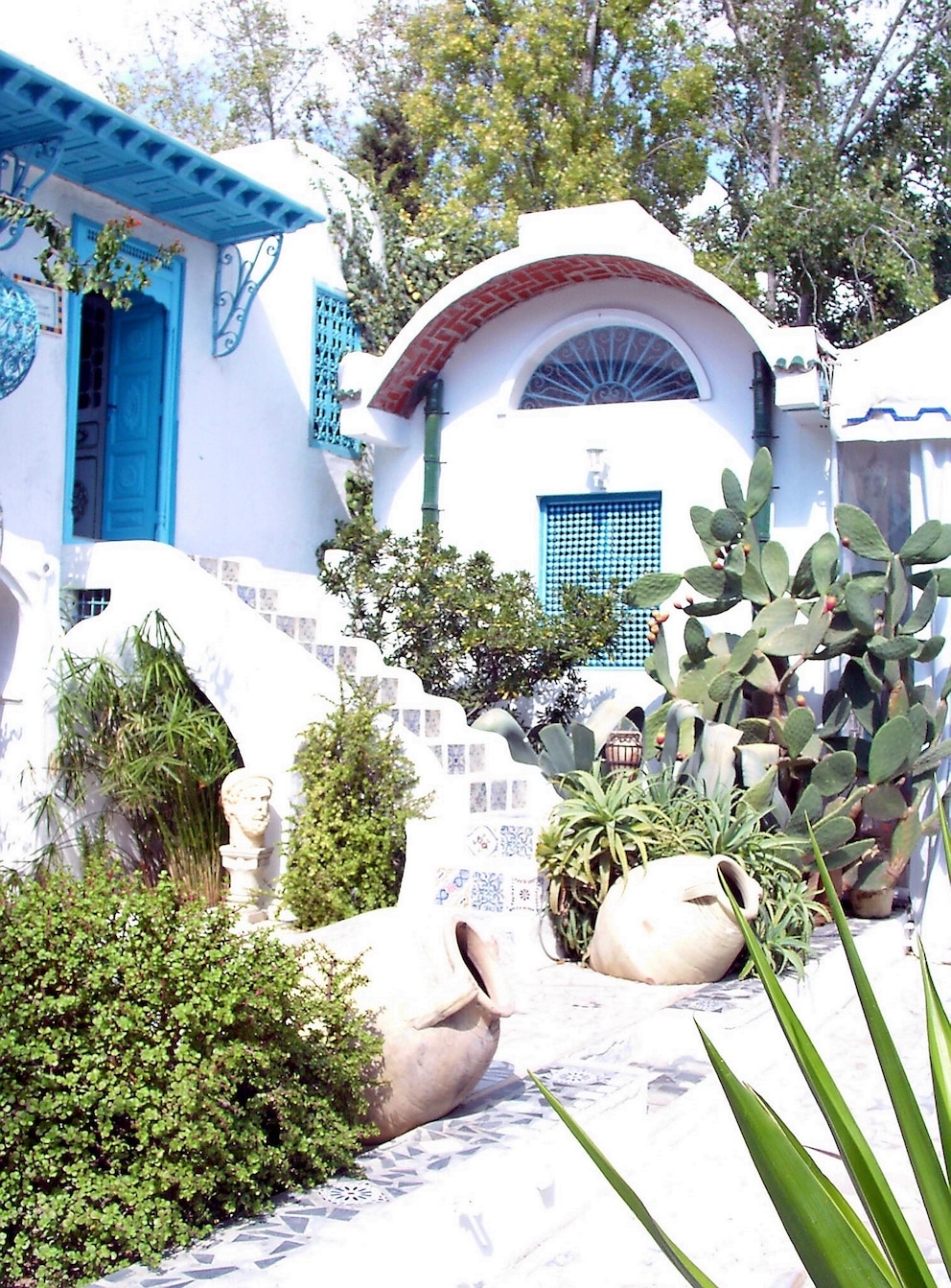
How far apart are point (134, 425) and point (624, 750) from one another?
5.02 m

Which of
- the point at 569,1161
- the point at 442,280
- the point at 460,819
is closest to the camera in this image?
the point at 569,1161

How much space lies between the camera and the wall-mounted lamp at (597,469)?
11.1 meters

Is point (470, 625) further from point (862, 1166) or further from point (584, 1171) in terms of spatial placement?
point (862, 1166)

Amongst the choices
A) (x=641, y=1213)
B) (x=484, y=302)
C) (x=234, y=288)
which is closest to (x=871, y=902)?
(x=484, y=302)

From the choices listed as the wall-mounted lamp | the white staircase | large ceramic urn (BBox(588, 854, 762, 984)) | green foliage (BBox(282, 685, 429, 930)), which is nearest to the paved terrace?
large ceramic urn (BBox(588, 854, 762, 984))

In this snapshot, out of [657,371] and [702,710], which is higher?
[657,371]

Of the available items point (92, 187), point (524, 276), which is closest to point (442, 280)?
point (524, 276)

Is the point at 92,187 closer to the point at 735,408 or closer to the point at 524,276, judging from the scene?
the point at 524,276

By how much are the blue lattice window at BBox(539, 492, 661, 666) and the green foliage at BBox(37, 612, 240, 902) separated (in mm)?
3445

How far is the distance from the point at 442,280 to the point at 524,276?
2.19 m

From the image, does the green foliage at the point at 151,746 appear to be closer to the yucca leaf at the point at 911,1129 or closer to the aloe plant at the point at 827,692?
the aloe plant at the point at 827,692

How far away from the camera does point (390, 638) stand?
1056cm

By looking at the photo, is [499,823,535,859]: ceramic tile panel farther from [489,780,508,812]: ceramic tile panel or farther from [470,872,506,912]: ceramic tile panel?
[489,780,508,812]: ceramic tile panel

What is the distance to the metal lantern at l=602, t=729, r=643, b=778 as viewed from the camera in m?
8.78
